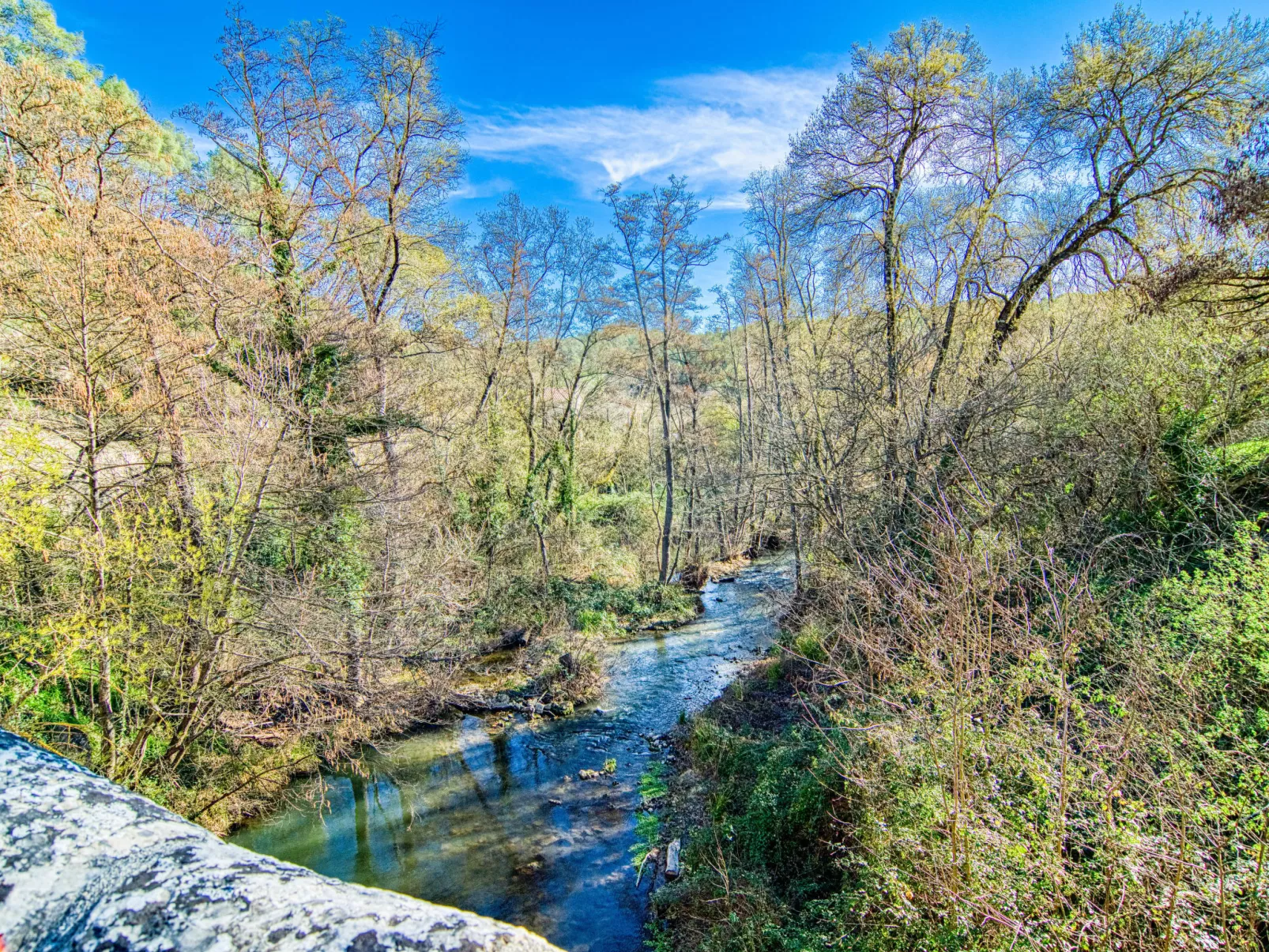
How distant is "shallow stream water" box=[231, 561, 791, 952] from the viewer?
7219 millimetres

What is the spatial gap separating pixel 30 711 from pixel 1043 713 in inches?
463

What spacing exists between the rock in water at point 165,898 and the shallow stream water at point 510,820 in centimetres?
724

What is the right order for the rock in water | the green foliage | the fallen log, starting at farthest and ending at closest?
the green foliage → the fallen log → the rock in water

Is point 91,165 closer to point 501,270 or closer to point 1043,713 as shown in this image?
point 501,270

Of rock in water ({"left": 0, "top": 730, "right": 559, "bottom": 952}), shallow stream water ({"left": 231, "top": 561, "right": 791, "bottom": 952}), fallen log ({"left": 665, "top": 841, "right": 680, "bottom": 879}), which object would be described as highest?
rock in water ({"left": 0, "top": 730, "right": 559, "bottom": 952})

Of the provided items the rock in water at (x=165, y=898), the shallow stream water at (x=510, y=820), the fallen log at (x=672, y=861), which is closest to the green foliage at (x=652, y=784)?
the shallow stream water at (x=510, y=820)

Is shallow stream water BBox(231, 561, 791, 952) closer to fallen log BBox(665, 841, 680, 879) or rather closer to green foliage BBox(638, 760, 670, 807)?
green foliage BBox(638, 760, 670, 807)

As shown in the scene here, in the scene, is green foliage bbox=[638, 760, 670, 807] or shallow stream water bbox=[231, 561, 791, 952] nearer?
shallow stream water bbox=[231, 561, 791, 952]

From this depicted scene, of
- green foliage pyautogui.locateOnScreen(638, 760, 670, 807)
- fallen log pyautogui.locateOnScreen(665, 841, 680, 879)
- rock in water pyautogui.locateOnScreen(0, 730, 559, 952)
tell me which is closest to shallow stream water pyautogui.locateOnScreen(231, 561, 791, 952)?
green foliage pyautogui.locateOnScreen(638, 760, 670, 807)

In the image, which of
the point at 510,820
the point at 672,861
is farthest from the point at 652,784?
the point at 510,820

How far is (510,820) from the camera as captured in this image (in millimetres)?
8859

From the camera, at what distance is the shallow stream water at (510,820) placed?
7.22m

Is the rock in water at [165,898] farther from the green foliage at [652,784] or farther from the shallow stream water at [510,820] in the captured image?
the green foliage at [652,784]

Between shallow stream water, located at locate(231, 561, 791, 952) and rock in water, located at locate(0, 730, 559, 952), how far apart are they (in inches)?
285
